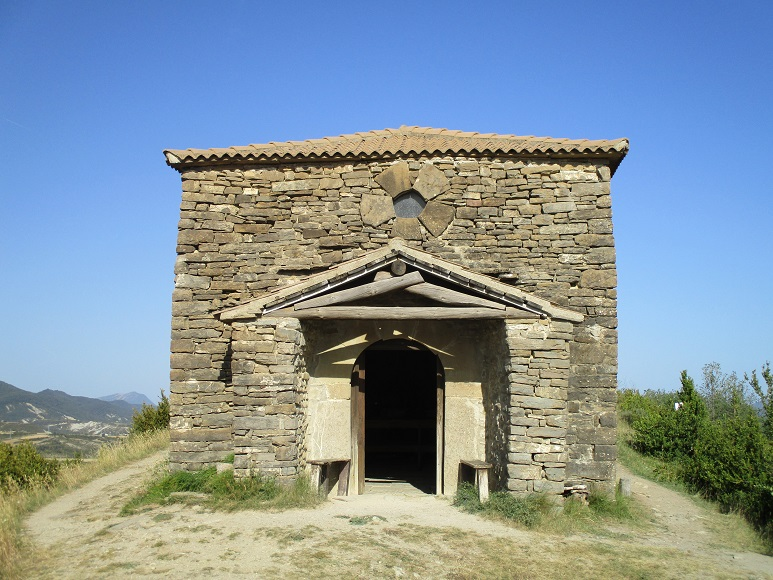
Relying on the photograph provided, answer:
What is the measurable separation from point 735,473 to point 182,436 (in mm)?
8870

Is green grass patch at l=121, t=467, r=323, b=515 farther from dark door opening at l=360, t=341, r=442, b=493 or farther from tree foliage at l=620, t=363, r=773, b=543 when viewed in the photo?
tree foliage at l=620, t=363, r=773, b=543

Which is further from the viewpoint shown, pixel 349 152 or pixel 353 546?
pixel 349 152

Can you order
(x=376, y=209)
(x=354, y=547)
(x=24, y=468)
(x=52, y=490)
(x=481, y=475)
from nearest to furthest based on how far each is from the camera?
1. (x=354, y=547)
2. (x=481, y=475)
3. (x=376, y=209)
4. (x=52, y=490)
5. (x=24, y=468)

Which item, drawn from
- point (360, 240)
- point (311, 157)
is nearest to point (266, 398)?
point (360, 240)

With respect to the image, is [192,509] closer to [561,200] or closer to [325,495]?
[325,495]

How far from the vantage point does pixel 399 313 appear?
27.2 feet

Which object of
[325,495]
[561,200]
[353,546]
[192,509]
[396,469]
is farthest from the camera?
[396,469]

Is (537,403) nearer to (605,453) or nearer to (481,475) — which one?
(481,475)

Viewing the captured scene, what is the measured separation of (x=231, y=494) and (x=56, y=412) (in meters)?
66.4

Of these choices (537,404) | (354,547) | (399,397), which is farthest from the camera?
(399,397)

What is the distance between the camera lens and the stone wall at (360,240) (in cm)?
912

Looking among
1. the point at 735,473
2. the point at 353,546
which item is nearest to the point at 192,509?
the point at 353,546

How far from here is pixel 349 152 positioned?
973cm

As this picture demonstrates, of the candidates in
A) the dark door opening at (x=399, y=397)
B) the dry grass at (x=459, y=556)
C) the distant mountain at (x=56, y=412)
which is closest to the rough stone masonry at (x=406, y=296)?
the dry grass at (x=459, y=556)
